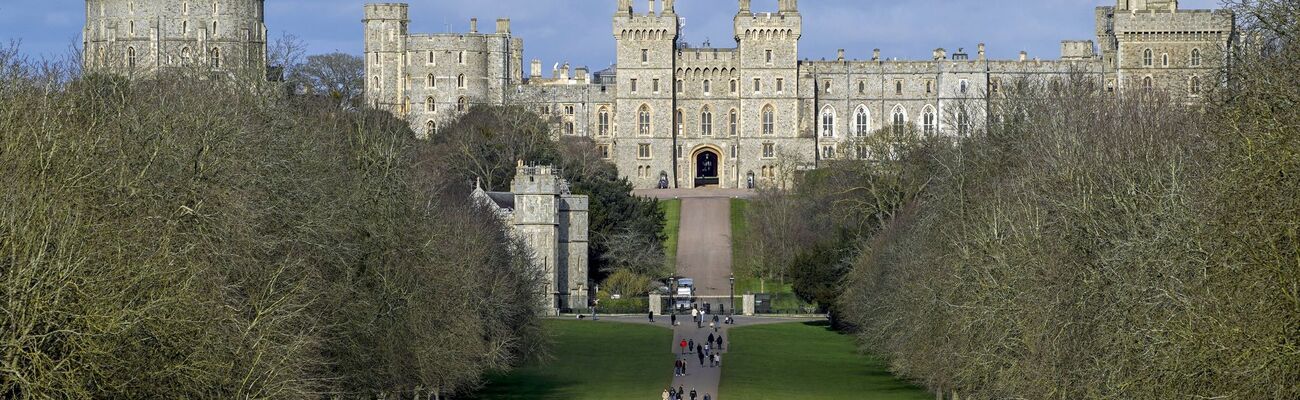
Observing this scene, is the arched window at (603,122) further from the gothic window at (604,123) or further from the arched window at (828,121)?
the arched window at (828,121)

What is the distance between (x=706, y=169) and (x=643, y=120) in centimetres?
672

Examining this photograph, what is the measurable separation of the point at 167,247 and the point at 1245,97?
9899 mm

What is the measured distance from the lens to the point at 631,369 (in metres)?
44.5

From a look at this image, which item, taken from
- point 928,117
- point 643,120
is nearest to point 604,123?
point 643,120

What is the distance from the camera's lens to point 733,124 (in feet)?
321

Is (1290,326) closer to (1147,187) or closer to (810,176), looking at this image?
(1147,187)

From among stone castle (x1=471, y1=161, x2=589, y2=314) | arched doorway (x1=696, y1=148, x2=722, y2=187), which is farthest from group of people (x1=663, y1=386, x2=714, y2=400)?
arched doorway (x1=696, y1=148, x2=722, y2=187)

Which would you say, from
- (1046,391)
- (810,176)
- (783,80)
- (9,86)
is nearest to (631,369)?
(1046,391)

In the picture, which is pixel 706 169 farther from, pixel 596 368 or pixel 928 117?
pixel 596 368

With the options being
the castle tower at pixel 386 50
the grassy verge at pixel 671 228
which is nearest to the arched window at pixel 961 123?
the grassy verge at pixel 671 228

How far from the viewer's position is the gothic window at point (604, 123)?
328 feet

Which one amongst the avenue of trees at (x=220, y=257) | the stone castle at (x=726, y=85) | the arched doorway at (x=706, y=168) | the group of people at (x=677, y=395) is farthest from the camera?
the arched doorway at (x=706, y=168)

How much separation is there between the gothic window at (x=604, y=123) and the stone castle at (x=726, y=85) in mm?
62

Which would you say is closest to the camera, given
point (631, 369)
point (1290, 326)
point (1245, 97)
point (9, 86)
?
point (1290, 326)
